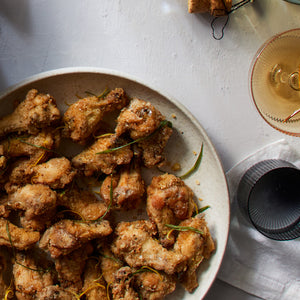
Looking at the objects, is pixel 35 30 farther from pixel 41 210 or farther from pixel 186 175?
pixel 186 175

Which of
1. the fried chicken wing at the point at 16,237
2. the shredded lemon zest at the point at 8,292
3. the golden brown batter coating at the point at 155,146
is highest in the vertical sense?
the fried chicken wing at the point at 16,237

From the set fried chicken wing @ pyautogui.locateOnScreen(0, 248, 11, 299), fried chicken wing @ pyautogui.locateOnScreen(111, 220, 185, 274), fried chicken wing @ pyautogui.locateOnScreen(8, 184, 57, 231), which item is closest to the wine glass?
fried chicken wing @ pyautogui.locateOnScreen(111, 220, 185, 274)

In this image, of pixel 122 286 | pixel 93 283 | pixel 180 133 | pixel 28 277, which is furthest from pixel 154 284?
pixel 180 133

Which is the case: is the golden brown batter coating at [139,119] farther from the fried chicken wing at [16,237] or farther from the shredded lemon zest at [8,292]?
the shredded lemon zest at [8,292]

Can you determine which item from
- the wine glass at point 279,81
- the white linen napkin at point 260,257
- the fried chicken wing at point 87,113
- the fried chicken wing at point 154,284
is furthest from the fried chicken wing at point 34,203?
the wine glass at point 279,81

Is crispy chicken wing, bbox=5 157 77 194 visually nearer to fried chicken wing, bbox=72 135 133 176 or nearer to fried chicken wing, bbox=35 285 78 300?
fried chicken wing, bbox=72 135 133 176

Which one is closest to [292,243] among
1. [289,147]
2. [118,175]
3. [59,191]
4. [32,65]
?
[289,147]
